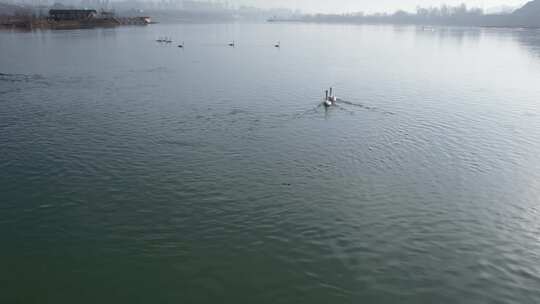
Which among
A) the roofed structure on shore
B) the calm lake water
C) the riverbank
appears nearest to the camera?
the calm lake water

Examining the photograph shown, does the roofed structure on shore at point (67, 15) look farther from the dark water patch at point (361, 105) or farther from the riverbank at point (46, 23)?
the dark water patch at point (361, 105)

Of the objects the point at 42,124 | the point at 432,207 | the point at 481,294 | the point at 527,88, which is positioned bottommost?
the point at 481,294

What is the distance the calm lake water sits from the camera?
524 inches

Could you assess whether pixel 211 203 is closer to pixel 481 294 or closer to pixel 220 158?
pixel 220 158

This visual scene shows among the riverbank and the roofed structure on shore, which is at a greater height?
the roofed structure on shore

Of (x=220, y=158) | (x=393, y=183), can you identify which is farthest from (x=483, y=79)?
(x=220, y=158)

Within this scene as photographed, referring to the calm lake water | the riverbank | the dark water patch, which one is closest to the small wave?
the calm lake water

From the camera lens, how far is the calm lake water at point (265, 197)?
13320 mm

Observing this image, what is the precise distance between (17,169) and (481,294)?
22.0 metres

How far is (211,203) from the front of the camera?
714 inches

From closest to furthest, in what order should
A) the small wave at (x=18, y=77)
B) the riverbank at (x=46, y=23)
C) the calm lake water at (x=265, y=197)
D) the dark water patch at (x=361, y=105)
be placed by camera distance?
the calm lake water at (x=265, y=197), the dark water patch at (x=361, y=105), the small wave at (x=18, y=77), the riverbank at (x=46, y=23)

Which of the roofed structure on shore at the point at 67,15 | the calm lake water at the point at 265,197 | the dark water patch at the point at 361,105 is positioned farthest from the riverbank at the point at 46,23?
the dark water patch at the point at 361,105

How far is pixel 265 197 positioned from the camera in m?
18.8

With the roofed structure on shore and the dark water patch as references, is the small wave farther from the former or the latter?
the roofed structure on shore
